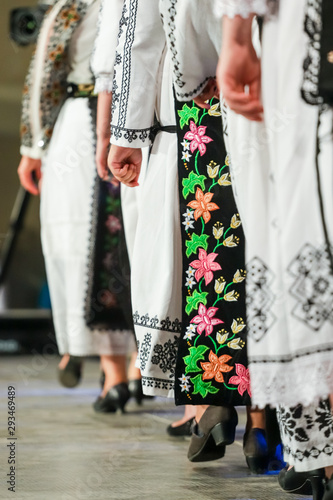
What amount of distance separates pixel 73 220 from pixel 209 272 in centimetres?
103

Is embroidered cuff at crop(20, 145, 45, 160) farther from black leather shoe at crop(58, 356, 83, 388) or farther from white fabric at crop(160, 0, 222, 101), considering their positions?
Result: white fabric at crop(160, 0, 222, 101)

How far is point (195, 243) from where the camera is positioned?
1.56 metres

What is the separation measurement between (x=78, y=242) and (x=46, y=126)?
369mm

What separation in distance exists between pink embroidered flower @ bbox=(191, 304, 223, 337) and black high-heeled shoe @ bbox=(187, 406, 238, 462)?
16 cm

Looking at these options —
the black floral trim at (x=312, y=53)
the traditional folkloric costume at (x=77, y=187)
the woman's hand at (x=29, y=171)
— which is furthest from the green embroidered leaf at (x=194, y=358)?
the woman's hand at (x=29, y=171)

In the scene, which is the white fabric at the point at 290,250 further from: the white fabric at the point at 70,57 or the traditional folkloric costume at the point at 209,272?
the white fabric at the point at 70,57

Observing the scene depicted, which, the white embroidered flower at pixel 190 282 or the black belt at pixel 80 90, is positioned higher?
the black belt at pixel 80 90

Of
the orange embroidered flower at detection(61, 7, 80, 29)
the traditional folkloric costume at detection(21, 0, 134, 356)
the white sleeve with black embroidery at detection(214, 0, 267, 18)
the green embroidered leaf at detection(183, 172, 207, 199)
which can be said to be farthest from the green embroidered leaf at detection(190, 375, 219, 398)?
the orange embroidered flower at detection(61, 7, 80, 29)

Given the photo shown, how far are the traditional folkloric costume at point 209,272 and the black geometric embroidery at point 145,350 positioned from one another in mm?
81

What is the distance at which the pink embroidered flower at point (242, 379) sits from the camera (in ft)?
5.02

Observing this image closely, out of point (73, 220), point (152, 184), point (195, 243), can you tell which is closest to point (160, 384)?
point (195, 243)

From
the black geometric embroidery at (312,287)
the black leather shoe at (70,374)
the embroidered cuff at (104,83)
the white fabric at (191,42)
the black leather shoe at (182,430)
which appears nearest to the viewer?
the black geometric embroidery at (312,287)

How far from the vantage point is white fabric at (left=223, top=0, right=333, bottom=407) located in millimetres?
1091

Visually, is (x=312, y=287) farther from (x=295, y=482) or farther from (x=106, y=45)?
(x=106, y=45)
